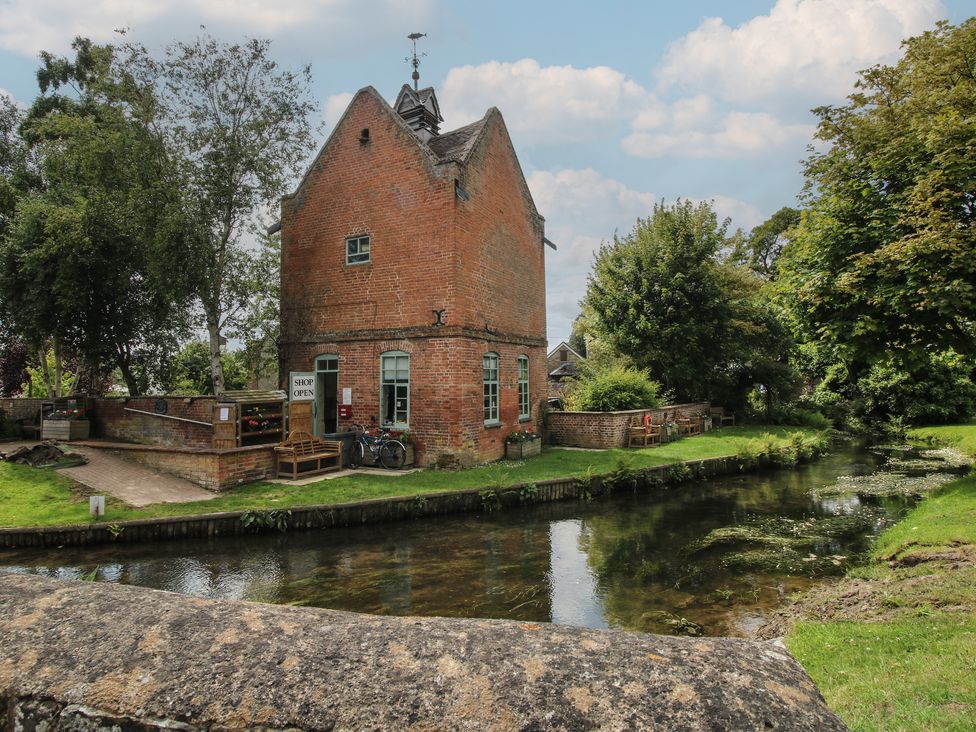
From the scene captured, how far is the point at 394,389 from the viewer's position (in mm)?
14789

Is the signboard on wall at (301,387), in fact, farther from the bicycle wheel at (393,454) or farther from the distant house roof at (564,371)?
the distant house roof at (564,371)

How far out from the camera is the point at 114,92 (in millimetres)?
14234

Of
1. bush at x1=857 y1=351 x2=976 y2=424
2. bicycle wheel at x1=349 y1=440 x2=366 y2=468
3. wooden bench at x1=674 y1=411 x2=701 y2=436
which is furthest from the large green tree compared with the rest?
bicycle wheel at x1=349 y1=440 x2=366 y2=468

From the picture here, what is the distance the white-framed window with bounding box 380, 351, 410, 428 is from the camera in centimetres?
1459

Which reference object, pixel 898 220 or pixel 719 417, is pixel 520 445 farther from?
pixel 719 417

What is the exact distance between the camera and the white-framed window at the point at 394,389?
1459cm

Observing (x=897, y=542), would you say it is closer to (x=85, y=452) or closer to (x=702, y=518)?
(x=702, y=518)

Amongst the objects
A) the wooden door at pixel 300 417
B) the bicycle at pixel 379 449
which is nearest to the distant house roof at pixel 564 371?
the bicycle at pixel 379 449

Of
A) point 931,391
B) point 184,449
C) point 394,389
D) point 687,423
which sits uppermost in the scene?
point 394,389

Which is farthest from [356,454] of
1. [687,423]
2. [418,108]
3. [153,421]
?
[687,423]

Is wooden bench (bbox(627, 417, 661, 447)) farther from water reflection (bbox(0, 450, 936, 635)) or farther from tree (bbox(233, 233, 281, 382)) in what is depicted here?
tree (bbox(233, 233, 281, 382))

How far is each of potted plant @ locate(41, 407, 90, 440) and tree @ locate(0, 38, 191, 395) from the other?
5.85 ft

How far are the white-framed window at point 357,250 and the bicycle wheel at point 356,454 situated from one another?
504 cm

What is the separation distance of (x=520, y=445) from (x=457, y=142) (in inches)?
359
